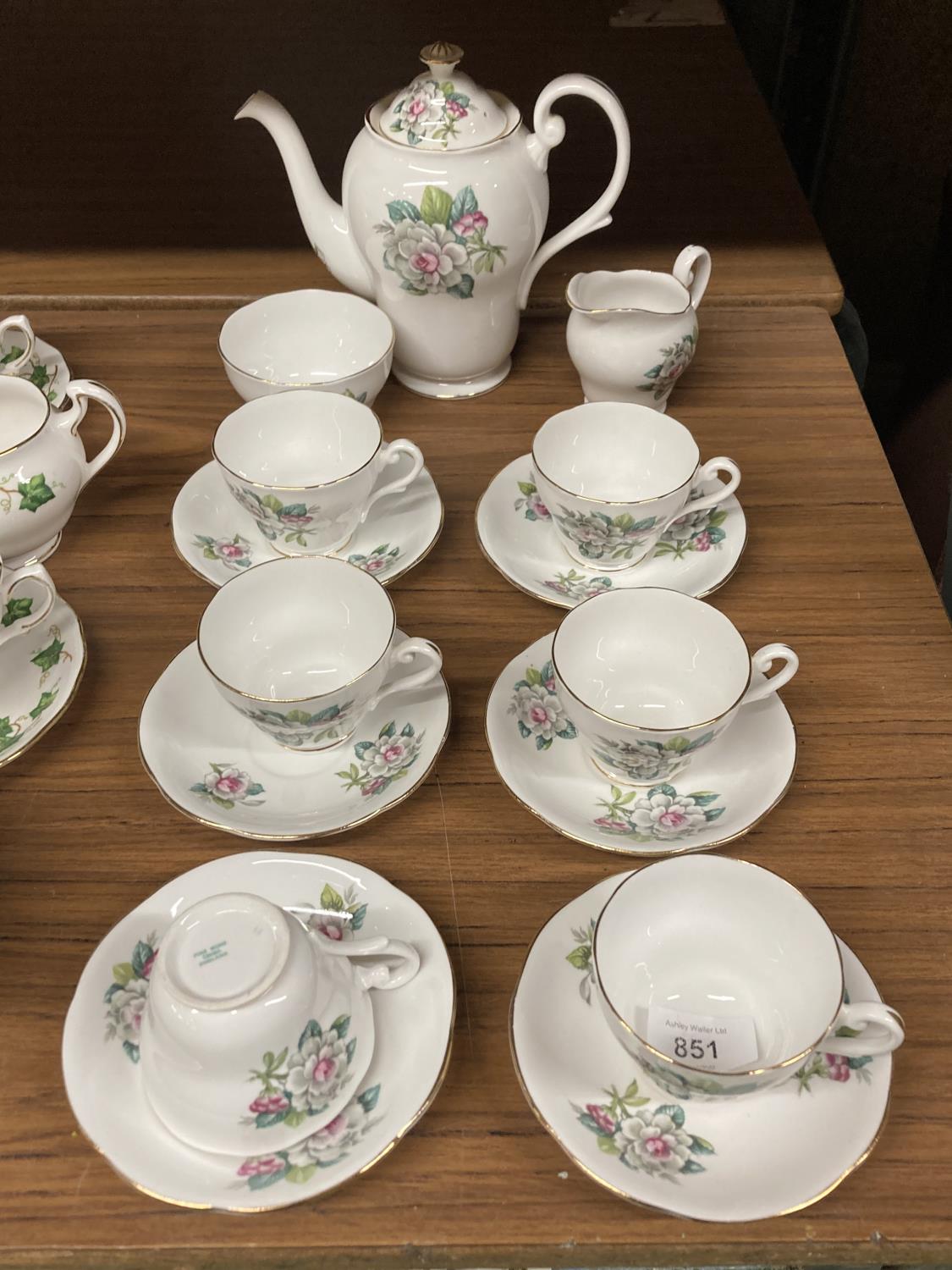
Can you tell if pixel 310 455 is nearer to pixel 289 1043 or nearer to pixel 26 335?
pixel 26 335

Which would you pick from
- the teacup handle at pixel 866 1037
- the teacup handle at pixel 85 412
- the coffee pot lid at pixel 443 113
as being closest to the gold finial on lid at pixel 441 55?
the coffee pot lid at pixel 443 113

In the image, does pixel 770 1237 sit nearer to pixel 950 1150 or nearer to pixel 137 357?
pixel 950 1150

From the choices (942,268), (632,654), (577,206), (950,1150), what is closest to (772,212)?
(577,206)

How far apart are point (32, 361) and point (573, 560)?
1.68 feet

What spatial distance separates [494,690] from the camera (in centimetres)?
72

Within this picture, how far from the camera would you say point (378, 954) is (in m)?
0.57

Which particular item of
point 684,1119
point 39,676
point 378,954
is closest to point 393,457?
point 39,676

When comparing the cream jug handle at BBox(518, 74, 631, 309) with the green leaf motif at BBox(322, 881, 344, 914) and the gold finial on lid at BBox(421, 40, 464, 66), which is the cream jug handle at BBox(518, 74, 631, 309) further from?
the green leaf motif at BBox(322, 881, 344, 914)

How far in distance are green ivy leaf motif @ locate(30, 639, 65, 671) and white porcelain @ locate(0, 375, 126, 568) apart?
0.13 metres

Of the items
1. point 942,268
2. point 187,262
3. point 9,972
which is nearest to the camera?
point 9,972

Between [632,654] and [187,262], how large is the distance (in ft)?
2.19

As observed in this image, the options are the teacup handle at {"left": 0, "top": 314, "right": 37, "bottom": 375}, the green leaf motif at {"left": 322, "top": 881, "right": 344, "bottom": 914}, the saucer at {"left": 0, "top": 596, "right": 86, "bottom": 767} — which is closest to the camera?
the green leaf motif at {"left": 322, "top": 881, "right": 344, "bottom": 914}

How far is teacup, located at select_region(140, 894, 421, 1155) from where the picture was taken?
503 millimetres

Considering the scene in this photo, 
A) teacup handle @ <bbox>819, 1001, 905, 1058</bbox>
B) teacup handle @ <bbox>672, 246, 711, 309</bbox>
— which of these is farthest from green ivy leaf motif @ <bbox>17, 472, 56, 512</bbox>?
teacup handle @ <bbox>819, 1001, 905, 1058</bbox>
